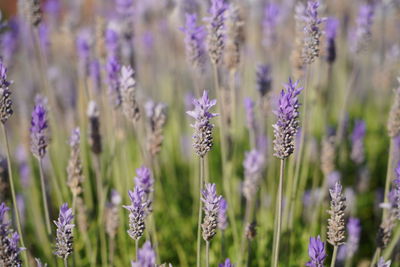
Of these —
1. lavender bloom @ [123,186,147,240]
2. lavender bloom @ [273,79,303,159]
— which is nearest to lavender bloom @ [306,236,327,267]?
lavender bloom @ [273,79,303,159]

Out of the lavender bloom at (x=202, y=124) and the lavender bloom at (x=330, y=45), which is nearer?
the lavender bloom at (x=202, y=124)

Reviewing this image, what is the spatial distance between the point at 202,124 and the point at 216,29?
69 cm

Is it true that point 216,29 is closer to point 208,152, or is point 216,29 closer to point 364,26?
point 364,26

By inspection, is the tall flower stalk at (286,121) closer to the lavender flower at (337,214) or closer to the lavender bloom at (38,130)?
the lavender flower at (337,214)

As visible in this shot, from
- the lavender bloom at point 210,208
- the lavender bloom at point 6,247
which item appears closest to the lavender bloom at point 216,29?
the lavender bloom at point 210,208

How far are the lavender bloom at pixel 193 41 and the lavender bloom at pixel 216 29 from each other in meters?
0.25

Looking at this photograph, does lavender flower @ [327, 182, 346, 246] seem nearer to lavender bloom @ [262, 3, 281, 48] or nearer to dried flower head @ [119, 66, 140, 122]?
dried flower head @ [119, 66, 140, 122]

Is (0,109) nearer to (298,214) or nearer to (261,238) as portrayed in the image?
(261,238)

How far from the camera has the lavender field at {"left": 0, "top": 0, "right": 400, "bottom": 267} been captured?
6.16 ft

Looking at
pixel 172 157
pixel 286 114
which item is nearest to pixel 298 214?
pixel 172 157

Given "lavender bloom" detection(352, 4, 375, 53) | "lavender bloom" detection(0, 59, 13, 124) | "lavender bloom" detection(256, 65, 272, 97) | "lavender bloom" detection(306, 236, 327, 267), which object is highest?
"lavender bloom" detection(352, 4, 375, 53)

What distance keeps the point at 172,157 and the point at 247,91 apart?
993 mm

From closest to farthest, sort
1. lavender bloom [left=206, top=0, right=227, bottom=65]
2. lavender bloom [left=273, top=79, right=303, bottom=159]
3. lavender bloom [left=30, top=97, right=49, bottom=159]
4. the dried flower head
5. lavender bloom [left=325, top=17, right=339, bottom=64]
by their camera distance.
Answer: lavender bloom [left=273, top=79, right=303, bottom=159] < lavender bloom [left=30, top=97, right=49, bottom=159] < lavender bloom [left=206, top=0, right=227, bottom=65] < the dried flower head < lavender bloom [left=325, top=17, right=339, bottom=64]

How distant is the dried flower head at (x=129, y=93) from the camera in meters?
2.26
